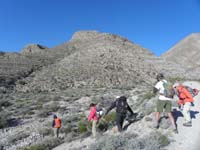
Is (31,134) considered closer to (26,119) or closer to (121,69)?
(26,119)

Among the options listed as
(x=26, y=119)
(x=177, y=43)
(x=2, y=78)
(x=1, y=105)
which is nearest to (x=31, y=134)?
(x=26, y=119)

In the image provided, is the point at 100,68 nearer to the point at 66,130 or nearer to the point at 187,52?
the point at 66,130

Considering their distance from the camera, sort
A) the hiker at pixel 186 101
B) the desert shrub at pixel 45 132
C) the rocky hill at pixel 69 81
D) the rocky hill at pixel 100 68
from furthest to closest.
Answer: the rocky hill at pixel 100 68 < the rocky hill at pixel 69 81 < the desert shrub at pixel 45 132 < the hiker at pixel 186 101

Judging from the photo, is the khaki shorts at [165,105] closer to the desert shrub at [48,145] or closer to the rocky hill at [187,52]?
the desert shrub at [48,145]

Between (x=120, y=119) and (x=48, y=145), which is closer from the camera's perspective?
(x=120, y=119)

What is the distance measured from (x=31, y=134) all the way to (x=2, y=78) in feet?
109

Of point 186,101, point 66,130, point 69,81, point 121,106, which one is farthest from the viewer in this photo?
point 69,81

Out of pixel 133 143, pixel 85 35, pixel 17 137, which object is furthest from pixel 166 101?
pixel 85 35

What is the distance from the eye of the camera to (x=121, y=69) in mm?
52344

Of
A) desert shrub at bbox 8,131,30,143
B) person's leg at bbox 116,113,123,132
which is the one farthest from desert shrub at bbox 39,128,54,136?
person's leg at bbox 116,113,123,132

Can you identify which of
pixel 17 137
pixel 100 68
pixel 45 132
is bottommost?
pixel 17 137

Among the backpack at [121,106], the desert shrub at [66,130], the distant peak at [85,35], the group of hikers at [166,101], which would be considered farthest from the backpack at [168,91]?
the distant peak at [85,35]

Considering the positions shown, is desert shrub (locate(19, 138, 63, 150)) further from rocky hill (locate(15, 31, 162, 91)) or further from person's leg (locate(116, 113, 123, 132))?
rocky hill (locate(15, 31, 162, 91))

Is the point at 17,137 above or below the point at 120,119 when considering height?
below
